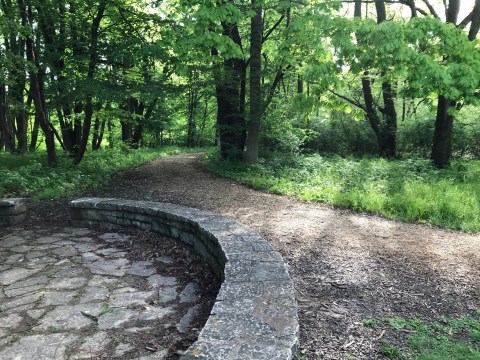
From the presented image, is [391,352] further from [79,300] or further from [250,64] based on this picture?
[250,64]

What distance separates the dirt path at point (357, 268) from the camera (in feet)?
8.61

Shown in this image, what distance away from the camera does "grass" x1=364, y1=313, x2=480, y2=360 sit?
2.29 metres

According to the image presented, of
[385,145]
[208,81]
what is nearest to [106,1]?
[208,81]

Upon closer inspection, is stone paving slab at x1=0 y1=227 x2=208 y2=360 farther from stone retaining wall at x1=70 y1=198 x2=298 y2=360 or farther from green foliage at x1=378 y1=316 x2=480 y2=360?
green foliage at x1=378 y1=316 x2=480 y2=360

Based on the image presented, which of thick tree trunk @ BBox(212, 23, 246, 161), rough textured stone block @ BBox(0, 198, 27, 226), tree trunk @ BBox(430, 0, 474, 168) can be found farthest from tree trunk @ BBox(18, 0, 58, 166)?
tree trunk @ BBox(430, 0, 474, 168)

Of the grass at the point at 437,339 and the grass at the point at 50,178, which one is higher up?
the grass at the point at 50,178

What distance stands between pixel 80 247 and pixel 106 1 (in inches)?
286

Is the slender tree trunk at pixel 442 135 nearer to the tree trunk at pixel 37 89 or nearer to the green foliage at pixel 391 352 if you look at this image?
the green foliage at pixel 391 352

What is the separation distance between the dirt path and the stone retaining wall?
31 cm

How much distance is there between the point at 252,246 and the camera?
12.1 feet

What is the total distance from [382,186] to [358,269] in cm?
470

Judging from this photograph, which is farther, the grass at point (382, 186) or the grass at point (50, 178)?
the grass at point (50, 178)

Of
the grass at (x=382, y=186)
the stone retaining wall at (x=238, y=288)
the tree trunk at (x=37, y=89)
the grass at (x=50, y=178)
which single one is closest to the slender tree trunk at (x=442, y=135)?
the grass at (x=382, y=186)

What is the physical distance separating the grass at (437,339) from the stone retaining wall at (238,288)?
79 centimetres
